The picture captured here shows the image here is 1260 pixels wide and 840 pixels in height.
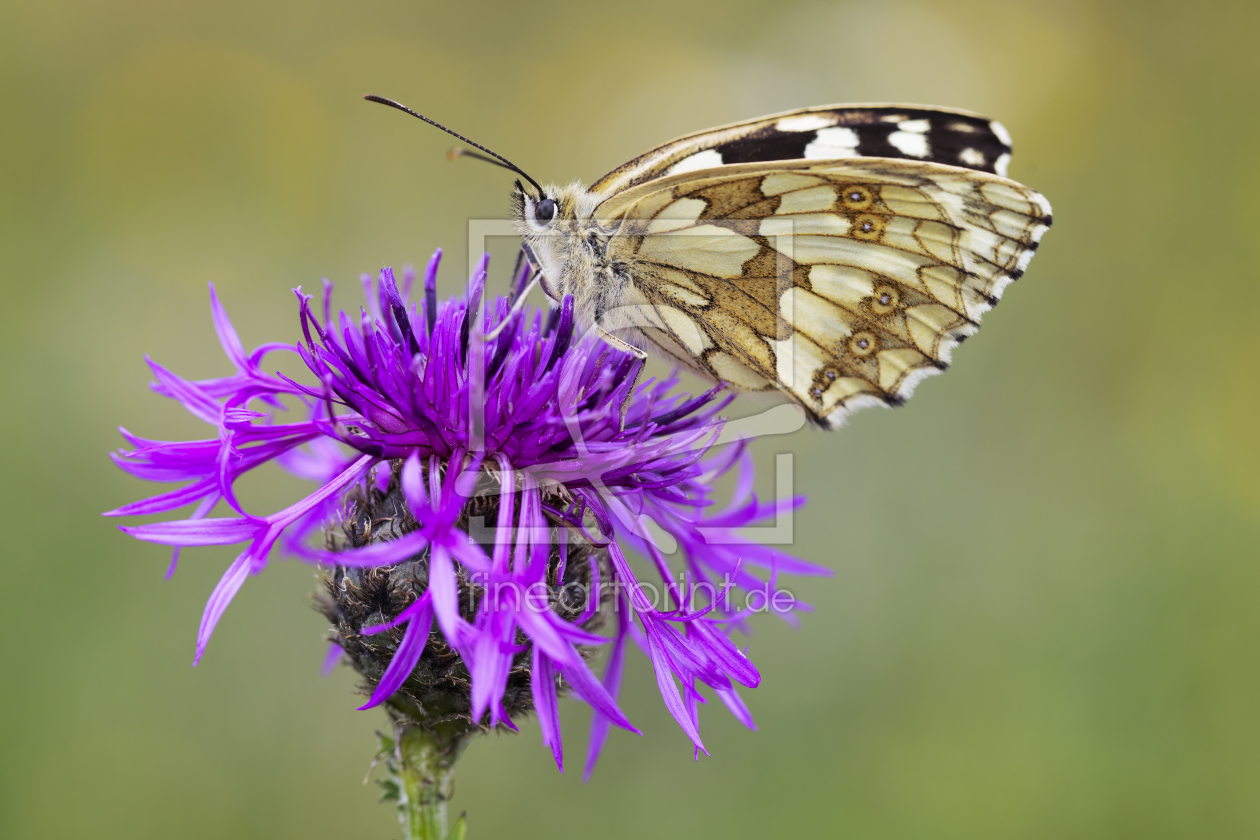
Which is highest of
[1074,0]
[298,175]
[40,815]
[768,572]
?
[1074,0]

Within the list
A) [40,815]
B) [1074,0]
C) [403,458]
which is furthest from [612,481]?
[1074,0]

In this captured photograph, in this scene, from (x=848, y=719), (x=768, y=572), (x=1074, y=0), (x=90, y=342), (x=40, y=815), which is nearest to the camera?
(x=768, y=572)

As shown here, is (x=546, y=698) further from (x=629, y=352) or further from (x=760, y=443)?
(x=760, y=443)

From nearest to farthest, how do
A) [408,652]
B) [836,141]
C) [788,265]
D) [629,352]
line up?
1. [408,652]
2. [629,352]
3. [788,265]
4. [836,141]

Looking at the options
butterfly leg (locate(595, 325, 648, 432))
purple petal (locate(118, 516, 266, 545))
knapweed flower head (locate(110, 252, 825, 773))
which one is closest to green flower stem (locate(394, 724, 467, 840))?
knapweed flower head (locate(110, 252, 825, 773))

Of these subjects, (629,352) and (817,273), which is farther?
(817,273)

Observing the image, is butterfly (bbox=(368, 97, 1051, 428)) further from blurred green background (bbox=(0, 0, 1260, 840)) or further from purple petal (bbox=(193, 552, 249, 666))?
blurred green background (bbox=(0, 0, 1260, 840))

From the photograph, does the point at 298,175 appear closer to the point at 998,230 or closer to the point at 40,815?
the point at 40,815

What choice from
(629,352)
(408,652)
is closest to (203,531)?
(408,652)
